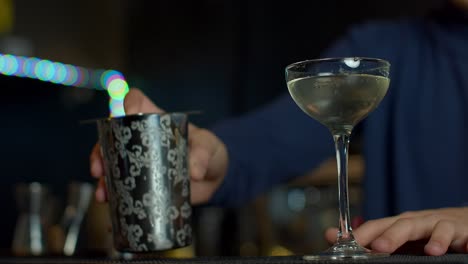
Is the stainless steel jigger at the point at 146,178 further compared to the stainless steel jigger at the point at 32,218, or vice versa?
the stainless steel jigger at the point at 32,218

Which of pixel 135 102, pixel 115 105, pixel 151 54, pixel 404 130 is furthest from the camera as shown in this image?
pixel 151 54

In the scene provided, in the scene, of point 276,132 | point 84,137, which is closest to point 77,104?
point 84,137

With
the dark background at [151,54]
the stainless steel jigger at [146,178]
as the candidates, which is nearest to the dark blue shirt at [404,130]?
the stainless steel jigger at [146,178]

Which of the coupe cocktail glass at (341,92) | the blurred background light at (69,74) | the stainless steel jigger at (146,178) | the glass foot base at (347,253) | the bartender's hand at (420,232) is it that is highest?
the blurred background light at (69,74)

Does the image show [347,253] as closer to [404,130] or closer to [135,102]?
[135,102]

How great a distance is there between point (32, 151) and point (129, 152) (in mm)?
3094

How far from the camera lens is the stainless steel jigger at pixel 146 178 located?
1.01 m

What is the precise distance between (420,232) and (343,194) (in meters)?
0.11

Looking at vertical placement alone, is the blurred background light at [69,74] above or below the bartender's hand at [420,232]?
above

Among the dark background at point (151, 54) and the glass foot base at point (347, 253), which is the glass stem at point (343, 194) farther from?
the dark background at point (151, 54)

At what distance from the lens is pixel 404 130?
1.86m

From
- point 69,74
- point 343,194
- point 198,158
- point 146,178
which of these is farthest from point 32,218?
point 69,74

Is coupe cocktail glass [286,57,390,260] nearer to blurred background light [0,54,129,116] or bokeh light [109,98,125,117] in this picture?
blurred background light [0,54,129,116]

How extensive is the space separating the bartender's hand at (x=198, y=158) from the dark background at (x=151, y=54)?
7.71 ft
